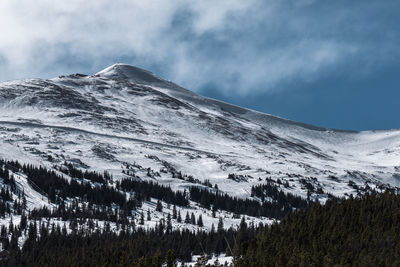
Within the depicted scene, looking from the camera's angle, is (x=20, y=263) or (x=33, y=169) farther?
(x=33, y=169)

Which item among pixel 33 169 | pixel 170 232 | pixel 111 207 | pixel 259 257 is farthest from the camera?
pixel 33 169

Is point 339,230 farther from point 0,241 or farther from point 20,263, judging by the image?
point 0,241

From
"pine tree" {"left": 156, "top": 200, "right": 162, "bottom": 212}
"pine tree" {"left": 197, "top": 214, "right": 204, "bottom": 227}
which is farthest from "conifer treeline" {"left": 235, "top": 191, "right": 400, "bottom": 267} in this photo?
"pine tree" {"left": 156, "top": 200, "right": 162, "bottom": 212}

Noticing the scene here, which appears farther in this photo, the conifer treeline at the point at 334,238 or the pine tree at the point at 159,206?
the pine tree at the point at 159,206

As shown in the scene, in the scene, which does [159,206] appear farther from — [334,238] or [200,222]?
[334,238]

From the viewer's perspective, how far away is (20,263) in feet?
353

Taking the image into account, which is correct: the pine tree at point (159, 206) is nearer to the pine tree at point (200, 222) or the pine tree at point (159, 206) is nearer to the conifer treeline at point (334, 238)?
the pine tree at point (200, 222)

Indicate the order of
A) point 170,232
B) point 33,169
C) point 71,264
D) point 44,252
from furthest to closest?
point 33,169 → point 170,232 → point 44,252 → point 71,264

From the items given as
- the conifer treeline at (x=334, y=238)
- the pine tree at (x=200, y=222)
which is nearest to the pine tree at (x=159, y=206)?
the pine tree at (x=200, y=222)

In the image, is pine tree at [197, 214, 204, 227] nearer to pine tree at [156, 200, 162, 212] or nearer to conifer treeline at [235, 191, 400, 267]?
pine tree at [156, 200, 162, 212]

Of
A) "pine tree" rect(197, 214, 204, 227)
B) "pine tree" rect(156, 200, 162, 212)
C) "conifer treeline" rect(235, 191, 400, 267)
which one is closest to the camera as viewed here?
A: "conifer treeline" rect(235, 191, 400, 267)

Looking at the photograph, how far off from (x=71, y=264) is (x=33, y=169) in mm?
100292

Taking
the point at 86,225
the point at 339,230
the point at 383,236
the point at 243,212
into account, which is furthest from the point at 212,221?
the point at 383,236

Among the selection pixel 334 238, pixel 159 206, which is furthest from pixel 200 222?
pixel 334 238
